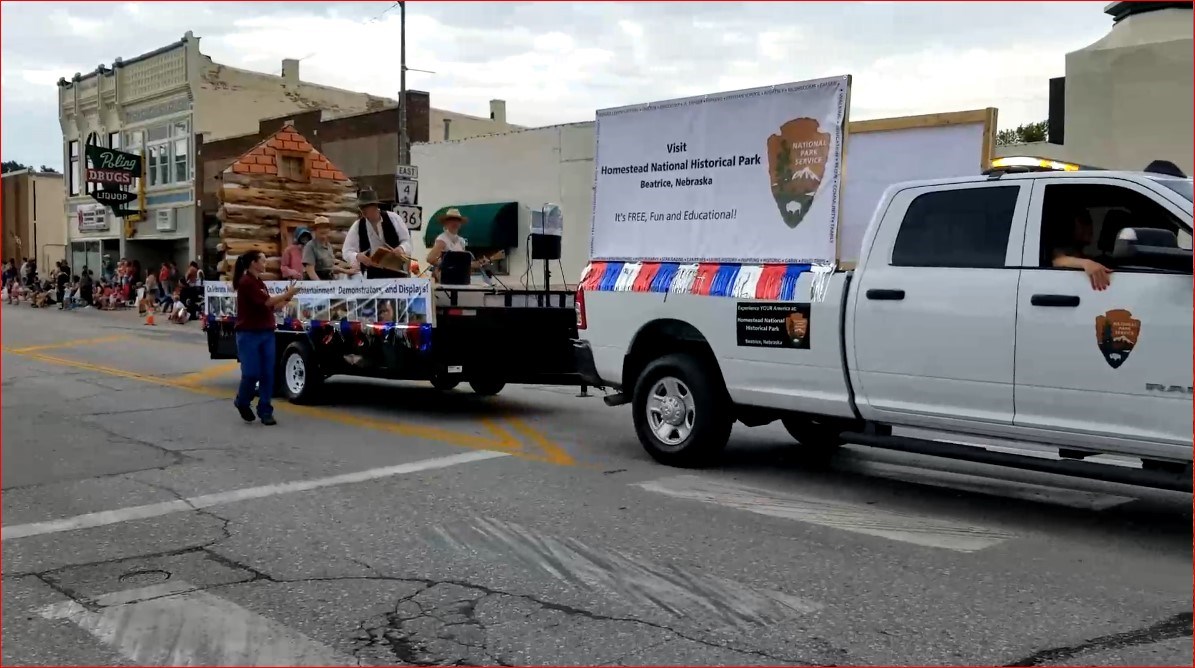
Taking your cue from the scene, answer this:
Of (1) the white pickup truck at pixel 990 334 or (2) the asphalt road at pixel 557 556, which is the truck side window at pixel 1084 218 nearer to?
(1) the white pickup truck at pixel 990 334

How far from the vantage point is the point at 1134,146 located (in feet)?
58.0

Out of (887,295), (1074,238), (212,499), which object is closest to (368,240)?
(212,499)

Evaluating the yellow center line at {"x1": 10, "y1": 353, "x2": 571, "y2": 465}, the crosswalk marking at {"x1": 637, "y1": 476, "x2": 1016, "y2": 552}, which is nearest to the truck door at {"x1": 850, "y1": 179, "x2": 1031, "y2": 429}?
the crosswalk marking at {"x1": 637, "y1": 476, "x2": 1016, "y2": 552}

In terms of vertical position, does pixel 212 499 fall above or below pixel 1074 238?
below

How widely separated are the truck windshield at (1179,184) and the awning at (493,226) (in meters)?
21.0

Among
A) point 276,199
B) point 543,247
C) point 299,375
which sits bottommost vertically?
point 299,375

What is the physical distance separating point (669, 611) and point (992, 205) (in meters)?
3.29

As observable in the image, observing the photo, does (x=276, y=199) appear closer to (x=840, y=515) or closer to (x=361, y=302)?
(x=361, y=302)

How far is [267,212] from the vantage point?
526 inches

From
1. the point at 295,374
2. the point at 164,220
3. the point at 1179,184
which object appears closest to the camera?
the point at 1179,184

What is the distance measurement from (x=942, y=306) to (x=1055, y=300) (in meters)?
0.66

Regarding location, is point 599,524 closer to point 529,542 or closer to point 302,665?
point 529,542

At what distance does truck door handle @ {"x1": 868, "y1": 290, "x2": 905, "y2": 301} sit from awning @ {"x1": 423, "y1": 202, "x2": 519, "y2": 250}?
20005mm

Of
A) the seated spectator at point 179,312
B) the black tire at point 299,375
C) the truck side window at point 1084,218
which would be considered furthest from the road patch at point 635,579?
the seated spectator at point 179,312
